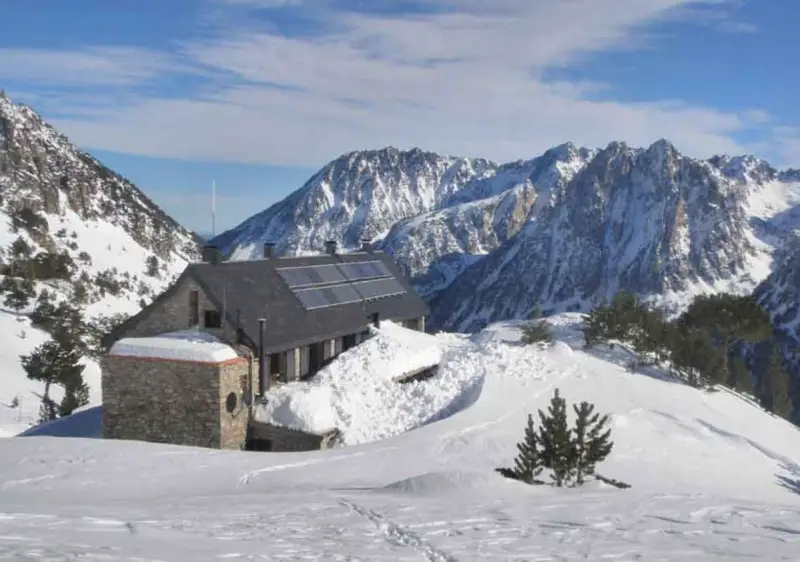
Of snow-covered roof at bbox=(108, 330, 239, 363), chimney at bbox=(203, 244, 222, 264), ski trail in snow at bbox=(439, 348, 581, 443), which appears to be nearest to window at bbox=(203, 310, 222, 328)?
snow-covered roof at bbox=(108, 330, 239, 363)

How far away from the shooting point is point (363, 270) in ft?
116

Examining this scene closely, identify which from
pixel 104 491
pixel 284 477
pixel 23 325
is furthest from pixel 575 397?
pixel 23 325

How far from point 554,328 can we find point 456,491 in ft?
92.1

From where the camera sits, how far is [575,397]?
25.2 metres

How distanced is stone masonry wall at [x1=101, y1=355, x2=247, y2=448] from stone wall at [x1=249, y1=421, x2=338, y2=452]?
26.8 inches

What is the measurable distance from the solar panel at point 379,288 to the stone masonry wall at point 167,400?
1121 centimetres

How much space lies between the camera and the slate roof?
23719mm

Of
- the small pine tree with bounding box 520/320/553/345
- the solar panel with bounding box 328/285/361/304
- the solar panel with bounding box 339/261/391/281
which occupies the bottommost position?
the small pine tree with bounding box 520/320/553/345

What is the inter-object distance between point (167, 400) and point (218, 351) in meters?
2.33

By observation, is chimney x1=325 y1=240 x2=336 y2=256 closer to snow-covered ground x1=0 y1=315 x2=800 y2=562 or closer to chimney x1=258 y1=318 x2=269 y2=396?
snow-covered ground x1=0 y1=315 x2=800 y2=562

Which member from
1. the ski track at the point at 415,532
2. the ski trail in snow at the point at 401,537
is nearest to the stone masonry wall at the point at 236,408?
the ski track at the point at 415,532

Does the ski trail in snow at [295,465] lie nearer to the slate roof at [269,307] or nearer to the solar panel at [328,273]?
Result: the slate roof at [269,307]

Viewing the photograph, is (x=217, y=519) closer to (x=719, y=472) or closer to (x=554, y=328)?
(x=719, y=472)

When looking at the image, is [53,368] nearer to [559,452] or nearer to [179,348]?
[179,348]
